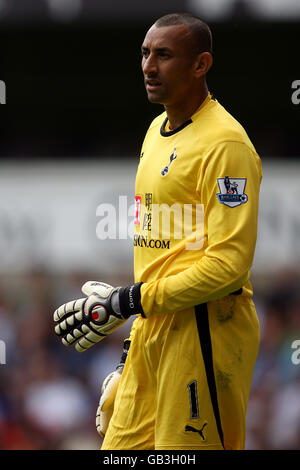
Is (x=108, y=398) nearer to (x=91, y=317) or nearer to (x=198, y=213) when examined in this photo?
(x=91, y=317)

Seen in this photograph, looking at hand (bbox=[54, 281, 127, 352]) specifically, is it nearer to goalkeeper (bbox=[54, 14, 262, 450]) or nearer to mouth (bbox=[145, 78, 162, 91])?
goalkeeper (bbox=[54, 14, 262, 450])

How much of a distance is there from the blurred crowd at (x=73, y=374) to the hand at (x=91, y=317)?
13.2ft

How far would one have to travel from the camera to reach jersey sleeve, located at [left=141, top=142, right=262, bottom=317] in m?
3.75

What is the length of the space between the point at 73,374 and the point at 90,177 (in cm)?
302

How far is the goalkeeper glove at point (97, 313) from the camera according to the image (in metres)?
3.90

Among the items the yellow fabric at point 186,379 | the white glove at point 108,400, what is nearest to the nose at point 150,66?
the yellow fabric at point 186,379

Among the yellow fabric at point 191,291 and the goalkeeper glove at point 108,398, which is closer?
the yellow fabric at point 191,291

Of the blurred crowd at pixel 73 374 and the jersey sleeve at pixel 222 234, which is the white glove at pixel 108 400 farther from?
the blurred crowd at pixel 73 374

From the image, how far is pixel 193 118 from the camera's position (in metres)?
4.01

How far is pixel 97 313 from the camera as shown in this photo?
13.1 ft

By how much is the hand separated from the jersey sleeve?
26cm

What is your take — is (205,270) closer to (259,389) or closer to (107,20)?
(259,389)

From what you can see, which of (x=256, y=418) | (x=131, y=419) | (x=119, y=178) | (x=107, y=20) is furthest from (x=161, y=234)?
(x=107, y=20)

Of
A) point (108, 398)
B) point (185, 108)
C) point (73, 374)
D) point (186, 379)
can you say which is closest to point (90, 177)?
point (73, 374)
